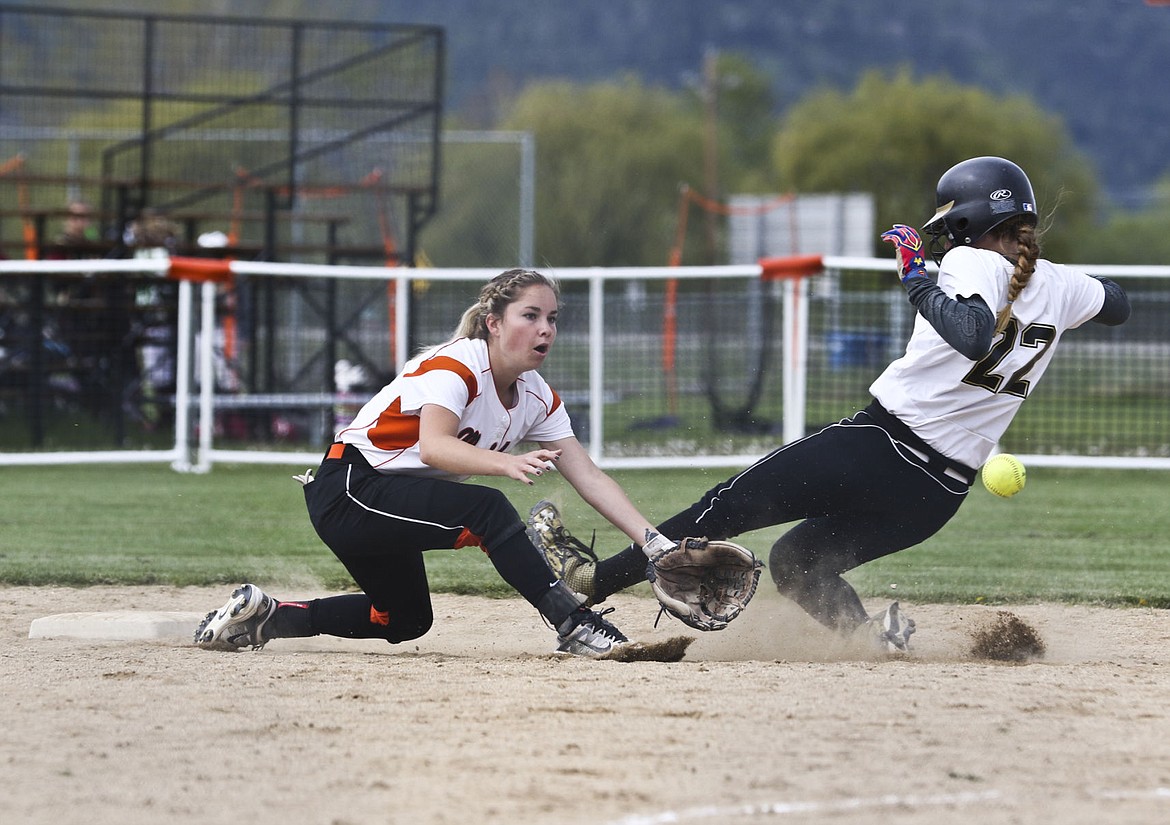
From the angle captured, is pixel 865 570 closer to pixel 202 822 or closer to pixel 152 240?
pixel 202 822

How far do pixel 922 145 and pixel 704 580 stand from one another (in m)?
51.5

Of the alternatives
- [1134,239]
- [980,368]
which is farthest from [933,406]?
[1134,239]

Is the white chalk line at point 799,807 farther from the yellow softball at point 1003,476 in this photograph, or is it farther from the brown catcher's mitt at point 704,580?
the yellow softball at point 1003,476

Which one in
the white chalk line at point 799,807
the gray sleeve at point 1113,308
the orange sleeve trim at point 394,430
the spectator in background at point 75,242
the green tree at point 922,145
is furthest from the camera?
the green tree at point 922,145

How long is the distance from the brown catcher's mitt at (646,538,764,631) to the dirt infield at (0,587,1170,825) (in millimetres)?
190

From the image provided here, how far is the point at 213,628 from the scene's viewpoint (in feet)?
17.8

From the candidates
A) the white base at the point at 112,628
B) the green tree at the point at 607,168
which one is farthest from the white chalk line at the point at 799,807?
the green tree at the point at 607,168

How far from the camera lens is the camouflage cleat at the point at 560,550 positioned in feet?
17.5

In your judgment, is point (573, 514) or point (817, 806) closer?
point (817, 806)

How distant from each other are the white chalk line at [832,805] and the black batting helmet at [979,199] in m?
2.17

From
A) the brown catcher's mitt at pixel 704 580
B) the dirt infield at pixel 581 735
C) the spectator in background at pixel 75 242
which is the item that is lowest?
the dirt infield at pixel 581 735

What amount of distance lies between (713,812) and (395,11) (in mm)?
154910

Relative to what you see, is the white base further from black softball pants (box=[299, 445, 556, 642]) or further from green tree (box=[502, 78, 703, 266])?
green tree (box=[502, 78, 703, 266])

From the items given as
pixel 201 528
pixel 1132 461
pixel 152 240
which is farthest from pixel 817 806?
pixel 152 240
